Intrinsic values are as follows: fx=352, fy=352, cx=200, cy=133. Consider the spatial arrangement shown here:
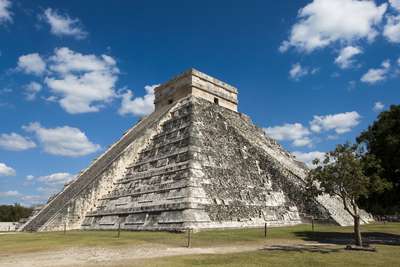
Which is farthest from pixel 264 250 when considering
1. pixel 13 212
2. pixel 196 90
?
pixel 13 212

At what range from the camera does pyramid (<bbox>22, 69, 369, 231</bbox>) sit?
16.3 meters

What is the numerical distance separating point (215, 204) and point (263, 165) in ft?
19.8

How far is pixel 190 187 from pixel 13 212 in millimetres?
48811

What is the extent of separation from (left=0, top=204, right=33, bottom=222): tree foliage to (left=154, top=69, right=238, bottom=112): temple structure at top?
35.0m

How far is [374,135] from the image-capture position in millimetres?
16328

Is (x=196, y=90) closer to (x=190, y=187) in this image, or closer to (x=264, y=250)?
(x=190, y=187)

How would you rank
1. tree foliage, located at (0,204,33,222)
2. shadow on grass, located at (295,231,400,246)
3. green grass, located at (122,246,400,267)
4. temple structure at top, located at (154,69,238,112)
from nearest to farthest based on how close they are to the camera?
green grass, located at (122,246,400,267), shadow on grass, located at (295,231,400,246), temple structure at top, located at (154,69,238,112), tree foliage, located at (0,204,33,222)

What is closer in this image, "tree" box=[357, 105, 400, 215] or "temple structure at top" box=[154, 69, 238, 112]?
"tree" box=[357, 105, 400, 215]

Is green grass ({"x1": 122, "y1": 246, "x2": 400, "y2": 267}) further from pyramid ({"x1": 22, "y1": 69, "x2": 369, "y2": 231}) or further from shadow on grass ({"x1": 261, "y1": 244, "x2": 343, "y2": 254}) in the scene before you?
pyramid ({"x1": 22, "y1": 69, "x2": 369, "y2": 231})

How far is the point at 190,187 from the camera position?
1608 cm

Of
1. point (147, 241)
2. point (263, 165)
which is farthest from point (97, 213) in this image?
point (263, 165)

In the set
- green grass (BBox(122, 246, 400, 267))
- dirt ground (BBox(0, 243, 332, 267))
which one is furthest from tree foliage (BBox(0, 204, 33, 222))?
green grass (BBox(122, 246, 400, 267))

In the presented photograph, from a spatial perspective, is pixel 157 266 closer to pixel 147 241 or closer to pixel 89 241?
pixel 147 241

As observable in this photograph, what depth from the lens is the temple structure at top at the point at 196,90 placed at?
2725 cm
